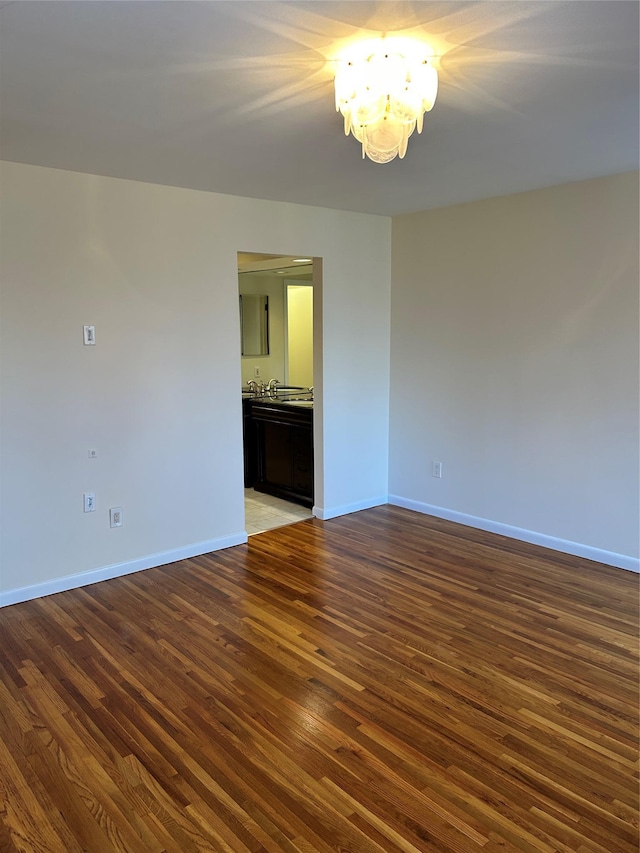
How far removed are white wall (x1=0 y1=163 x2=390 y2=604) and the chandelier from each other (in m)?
2.00

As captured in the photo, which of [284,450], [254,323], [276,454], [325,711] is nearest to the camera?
[325,711]

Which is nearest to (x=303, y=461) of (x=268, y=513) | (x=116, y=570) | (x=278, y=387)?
(x=268, y=513)

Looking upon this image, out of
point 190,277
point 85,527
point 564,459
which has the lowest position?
point 85,527

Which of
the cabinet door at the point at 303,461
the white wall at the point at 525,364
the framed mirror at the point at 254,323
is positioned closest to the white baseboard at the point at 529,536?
the white wall at the point at 525,364

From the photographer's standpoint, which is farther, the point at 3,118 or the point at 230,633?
the point at 230,633

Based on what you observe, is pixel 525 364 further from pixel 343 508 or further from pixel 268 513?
pixel 268 513

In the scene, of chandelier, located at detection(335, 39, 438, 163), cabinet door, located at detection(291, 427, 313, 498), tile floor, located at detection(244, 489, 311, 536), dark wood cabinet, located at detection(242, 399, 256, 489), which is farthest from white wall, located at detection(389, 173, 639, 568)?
chandelier, located at detection(335, 39, 438, 163)

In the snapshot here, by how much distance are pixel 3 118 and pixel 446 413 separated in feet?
11.4

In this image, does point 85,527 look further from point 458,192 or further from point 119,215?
point 458,192

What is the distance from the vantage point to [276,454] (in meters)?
5.56

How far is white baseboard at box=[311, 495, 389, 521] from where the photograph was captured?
4.95 meters

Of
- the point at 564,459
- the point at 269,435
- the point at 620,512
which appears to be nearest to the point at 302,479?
the point at 269,435

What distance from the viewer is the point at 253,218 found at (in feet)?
13.7

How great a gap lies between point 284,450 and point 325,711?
10.4 feet
